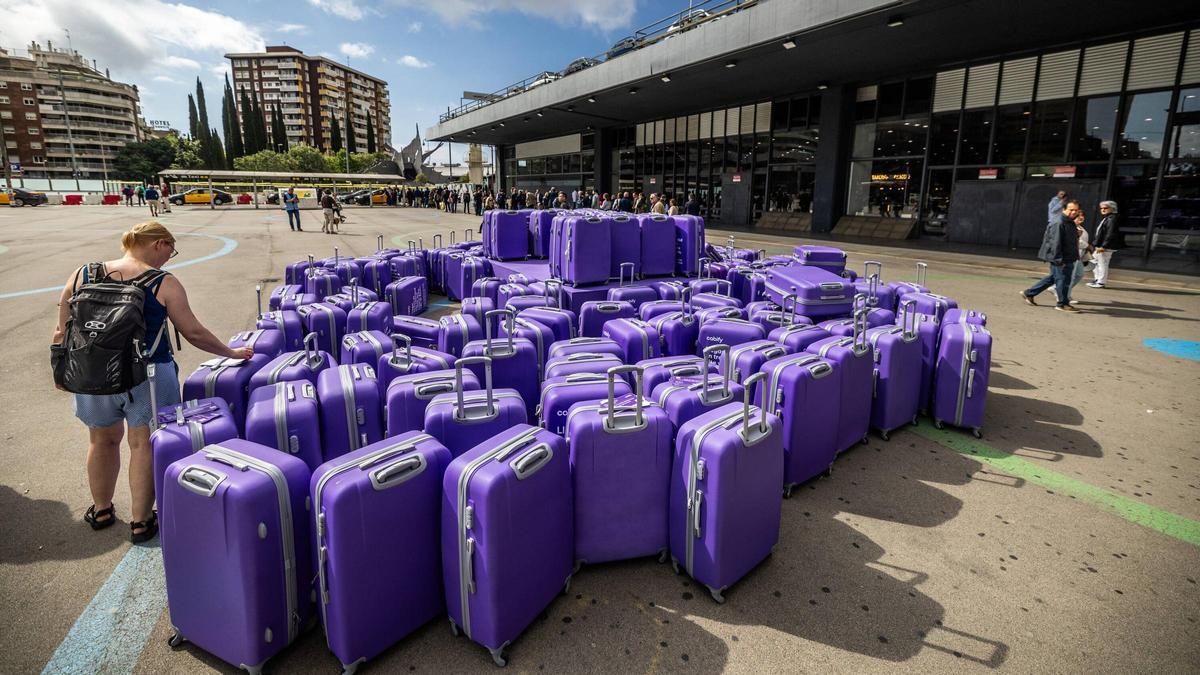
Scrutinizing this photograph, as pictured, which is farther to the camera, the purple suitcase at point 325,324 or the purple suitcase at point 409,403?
the purple suitcase at point 325,324

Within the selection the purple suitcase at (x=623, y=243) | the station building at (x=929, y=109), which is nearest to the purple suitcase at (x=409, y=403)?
the purple suitcase at (x=623, y=243)

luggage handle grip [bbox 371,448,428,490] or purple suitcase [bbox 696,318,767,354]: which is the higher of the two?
purple suitcase [bbox 696,318,767,354]

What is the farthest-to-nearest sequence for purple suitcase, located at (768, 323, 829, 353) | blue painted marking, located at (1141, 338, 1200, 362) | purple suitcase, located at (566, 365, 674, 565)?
blue painted marking, located at (1141, 338, 1200, 362) < purple suitcase, located at (768, 323, 829, 353) < purple suitcase, located at (566, 365, 674, 565)

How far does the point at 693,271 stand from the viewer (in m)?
8.27

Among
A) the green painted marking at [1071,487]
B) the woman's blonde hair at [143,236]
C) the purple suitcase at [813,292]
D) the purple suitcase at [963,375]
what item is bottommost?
the green painted marking at [1071,487]

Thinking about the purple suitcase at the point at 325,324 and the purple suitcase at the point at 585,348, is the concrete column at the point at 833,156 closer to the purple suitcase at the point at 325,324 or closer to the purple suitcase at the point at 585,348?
the purple suitcase at the point at 585,348

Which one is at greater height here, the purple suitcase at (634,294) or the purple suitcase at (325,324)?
the purple suitcase at (634,294)

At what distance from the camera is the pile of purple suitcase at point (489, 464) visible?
7.39 ft

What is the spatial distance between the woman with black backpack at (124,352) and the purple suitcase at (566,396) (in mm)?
1892

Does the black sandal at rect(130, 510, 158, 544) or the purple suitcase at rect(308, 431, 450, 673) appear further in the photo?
the black sandal at rect(130, 510, 158, 544)

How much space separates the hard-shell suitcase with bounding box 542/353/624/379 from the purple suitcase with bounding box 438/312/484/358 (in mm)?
1358

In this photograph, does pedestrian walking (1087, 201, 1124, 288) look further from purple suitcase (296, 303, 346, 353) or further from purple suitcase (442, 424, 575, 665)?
purple suitcase (296, 303, 346, 353)

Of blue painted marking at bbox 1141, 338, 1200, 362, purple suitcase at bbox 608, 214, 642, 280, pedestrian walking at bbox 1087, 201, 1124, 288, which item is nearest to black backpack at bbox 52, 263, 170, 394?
purple suitcase at bbox 608, 214, 642, 280

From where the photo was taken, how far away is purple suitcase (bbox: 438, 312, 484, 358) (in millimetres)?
5188
